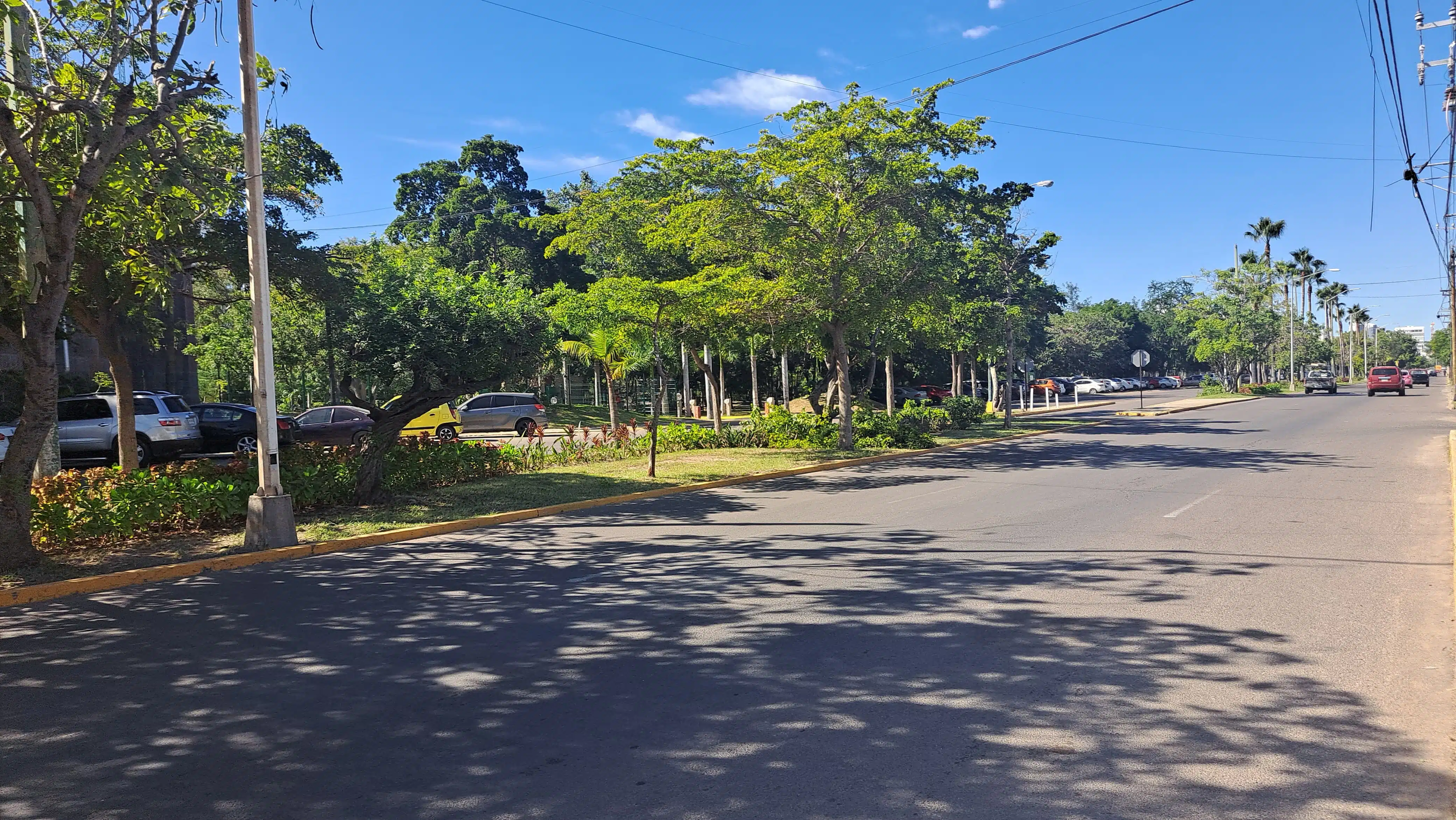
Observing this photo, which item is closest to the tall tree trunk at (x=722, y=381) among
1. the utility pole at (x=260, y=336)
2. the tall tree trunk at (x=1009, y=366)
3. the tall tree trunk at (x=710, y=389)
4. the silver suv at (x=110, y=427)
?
the tall tree trunk at (x=710, y=389)

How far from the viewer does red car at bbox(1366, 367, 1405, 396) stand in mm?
54500

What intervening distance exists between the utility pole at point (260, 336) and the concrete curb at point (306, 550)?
345mm

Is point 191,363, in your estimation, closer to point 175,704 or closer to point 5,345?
point 5,345

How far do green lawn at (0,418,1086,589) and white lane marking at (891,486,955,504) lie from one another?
13.0 ft

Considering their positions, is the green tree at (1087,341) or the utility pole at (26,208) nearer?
the utility pole at (26,208)

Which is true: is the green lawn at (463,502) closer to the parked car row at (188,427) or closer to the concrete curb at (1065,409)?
the parked car row at (188,427)

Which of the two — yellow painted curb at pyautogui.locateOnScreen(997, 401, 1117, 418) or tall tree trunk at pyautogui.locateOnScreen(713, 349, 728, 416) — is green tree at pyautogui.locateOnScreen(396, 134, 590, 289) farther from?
yellow painted curb at pyautogui.locateOnScreen(997, 401, 1117, 418)

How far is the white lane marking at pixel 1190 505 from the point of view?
11438mm

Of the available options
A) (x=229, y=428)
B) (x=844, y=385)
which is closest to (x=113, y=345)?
(x=229, y=428)

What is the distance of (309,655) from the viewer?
610 centimetres

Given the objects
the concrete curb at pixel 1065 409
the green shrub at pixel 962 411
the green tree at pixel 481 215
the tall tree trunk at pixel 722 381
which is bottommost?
the concrete curb at pixel 1065 409

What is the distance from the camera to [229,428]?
2180 centimetres

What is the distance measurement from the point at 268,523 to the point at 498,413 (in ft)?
69.0

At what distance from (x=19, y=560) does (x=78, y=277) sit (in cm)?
543
